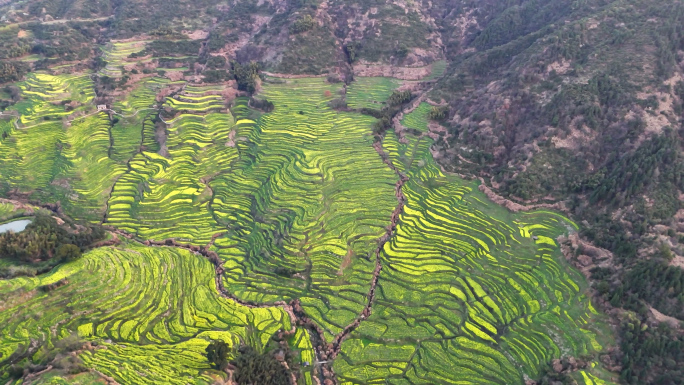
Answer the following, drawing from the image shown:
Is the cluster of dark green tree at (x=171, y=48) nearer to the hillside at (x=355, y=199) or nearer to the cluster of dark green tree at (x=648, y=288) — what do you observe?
the hillside at (x=355, y=199)

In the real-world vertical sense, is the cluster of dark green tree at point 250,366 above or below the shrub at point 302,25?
below

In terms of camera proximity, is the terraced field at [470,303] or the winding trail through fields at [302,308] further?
the winding trail through fields at [302,308]

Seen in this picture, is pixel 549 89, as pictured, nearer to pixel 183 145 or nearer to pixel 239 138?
pixel 239 138

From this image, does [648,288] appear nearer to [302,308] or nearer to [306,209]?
[302,308]

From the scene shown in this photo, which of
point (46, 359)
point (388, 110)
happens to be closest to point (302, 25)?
point (388, 110)

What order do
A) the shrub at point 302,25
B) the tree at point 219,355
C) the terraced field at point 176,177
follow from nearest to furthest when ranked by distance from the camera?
the tree at point 219,355 → the terraced field at point 176,177 → the shrub at point 302,25

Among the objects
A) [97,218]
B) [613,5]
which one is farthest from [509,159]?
[97,218]

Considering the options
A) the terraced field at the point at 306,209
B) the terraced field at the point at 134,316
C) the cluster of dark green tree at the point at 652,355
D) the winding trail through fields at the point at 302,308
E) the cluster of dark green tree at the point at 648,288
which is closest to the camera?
the cluster of dark green tree at the point at 652,355

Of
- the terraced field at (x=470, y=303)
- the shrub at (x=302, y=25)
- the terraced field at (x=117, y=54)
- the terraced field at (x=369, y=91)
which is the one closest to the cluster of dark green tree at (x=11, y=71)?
the terraced field at (x=117, y=54)
